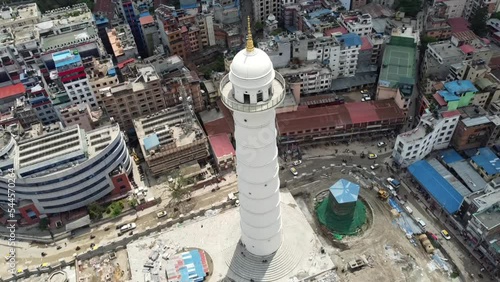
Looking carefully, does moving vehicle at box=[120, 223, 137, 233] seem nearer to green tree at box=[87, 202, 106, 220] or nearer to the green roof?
green tree at box=[87, 202, 106, 220]

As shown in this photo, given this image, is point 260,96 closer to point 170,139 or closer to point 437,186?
point 170,139

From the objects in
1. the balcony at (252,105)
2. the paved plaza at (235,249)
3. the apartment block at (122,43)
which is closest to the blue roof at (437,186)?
the paved plaza at (235,249)

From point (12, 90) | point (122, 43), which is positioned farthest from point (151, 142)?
point (12, 90)

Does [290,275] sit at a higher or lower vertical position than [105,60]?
lower

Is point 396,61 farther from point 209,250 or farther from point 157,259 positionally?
point 157,259

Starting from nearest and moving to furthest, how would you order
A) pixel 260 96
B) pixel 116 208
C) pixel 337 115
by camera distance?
pixel 260 96 → pixel 116 208 → pixel 337 115

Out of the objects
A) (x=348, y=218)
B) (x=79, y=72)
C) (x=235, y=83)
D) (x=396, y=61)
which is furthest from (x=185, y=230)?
(x=396, y=61)
